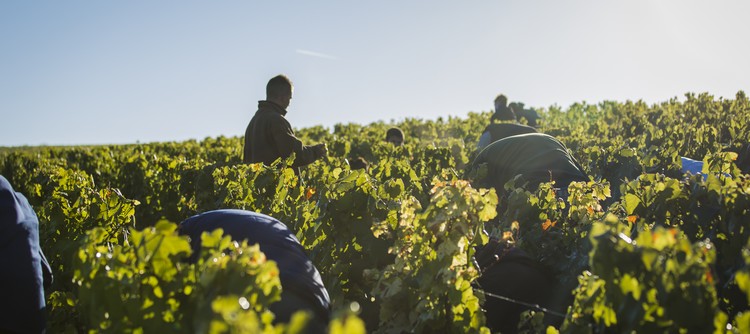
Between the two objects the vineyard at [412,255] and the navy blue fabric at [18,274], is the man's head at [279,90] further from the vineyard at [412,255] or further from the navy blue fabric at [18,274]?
the navy blue fabric at [18,274]

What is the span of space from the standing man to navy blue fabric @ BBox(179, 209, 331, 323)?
3196mm

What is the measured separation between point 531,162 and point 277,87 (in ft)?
8.66

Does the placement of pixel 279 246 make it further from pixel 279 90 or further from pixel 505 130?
pixel 505 130

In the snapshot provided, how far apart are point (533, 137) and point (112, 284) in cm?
442

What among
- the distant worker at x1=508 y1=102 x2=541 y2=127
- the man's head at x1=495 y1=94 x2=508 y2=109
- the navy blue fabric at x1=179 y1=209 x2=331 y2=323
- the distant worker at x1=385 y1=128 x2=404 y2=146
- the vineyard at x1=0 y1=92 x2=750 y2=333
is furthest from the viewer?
the distant worker at x1=508 y1=102 x2=541 y2=127

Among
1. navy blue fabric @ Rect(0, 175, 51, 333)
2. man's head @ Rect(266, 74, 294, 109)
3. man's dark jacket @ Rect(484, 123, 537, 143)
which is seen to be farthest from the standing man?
navy blue fabric @ Rect(0, 175, 51, 333)

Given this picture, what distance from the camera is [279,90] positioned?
20.5 feet

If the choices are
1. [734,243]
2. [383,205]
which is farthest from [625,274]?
[383,205]

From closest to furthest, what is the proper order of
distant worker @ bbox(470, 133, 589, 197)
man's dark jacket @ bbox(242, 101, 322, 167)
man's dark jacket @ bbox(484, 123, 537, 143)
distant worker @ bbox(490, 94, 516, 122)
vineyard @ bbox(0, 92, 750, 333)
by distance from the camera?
vineyard @ bbox(0, 92, 750, 333) → distant worker @ bbox(470, 133, 589, 197) → man's dark jacket @ bbox(242, 101, 322, 167) → man's dark jacket @ bbox(484, 123, 537, 143) → distant worker @ bbox(490, 94, 516, 122)

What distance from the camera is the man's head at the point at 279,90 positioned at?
6250mm

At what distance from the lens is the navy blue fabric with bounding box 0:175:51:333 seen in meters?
2.42

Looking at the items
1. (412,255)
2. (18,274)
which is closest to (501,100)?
(412,255)

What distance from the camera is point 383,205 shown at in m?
3.74

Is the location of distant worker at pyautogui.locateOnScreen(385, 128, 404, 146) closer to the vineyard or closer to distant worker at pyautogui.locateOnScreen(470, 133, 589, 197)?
the vineyard
